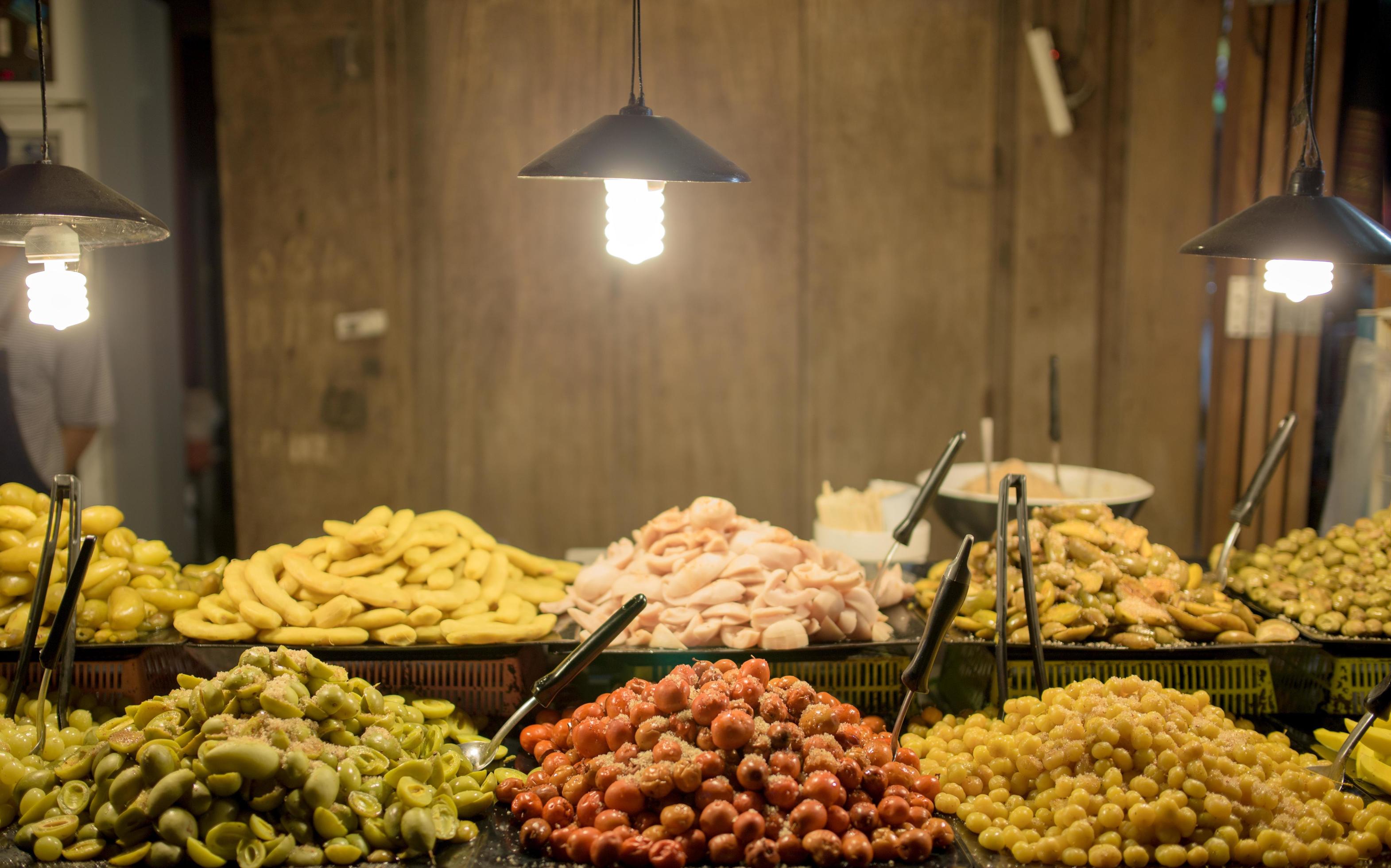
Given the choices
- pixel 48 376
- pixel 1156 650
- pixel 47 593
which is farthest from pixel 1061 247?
pixel 48 376

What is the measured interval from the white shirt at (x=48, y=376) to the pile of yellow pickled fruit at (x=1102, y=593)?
3.14 meters

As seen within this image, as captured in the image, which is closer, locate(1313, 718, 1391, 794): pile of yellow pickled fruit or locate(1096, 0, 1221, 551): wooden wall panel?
locate(1313, 718, 1391, 794): pile of yellow pickled fruit

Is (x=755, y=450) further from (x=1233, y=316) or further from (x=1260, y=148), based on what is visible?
(x=1260, y=148)

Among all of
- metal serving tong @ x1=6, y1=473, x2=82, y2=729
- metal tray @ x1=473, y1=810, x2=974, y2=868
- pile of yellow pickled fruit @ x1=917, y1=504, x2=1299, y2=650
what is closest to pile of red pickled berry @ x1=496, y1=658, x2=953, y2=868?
metal tray @ x1=473, y1=810, x2=974, y2=868

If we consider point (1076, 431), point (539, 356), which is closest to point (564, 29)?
point (539, 356)

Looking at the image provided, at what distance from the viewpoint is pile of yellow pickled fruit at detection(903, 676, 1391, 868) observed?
4.70ft

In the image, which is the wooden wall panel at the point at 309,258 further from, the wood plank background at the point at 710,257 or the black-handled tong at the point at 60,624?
the black-handled tong at the point at 60,624

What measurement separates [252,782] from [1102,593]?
1.67m

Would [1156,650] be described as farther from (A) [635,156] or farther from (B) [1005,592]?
(A) [635,156]

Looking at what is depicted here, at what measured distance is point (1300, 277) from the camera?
1.96 m

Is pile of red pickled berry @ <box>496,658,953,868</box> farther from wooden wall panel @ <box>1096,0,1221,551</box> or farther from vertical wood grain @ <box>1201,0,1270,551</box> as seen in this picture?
wooden wall panel @ <box>1096,0,1221,551</box>

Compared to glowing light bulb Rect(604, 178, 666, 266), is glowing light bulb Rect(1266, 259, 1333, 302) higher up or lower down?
lower down

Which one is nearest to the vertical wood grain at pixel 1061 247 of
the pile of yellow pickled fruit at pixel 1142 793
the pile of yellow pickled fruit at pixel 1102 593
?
the pile of yellow pickled fruit at pixel 1102 593

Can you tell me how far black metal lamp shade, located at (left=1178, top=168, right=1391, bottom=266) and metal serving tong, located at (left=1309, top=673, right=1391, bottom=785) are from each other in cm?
74
